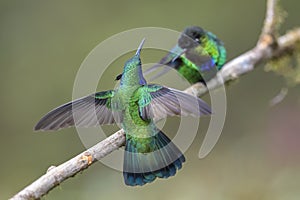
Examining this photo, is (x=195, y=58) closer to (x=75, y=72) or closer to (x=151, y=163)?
(x=151, y=163)

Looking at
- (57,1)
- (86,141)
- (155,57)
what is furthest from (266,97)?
(86,141)

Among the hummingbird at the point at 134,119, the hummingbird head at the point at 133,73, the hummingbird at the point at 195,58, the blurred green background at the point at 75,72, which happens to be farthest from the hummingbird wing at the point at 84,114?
the blurred green background at the point at 75,72

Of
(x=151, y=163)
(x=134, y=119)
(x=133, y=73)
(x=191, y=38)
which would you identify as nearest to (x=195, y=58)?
(x=191, y=38)

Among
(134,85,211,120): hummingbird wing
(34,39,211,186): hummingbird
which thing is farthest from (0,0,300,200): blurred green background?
(134,85,211,120): hummingbird wing

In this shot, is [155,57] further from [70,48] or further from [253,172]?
[253,172]

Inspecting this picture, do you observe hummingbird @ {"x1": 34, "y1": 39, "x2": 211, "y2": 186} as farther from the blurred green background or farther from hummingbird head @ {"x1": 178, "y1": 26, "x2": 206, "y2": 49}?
the blurred green background

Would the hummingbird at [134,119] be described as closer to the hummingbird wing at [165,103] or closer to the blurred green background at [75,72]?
the hummingbird wing at [165,103]
